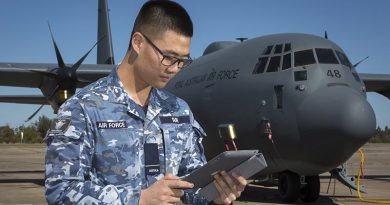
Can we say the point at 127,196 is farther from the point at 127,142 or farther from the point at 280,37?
the point at 280,37

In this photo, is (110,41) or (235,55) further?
(110,41)

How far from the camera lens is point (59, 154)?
2.06m

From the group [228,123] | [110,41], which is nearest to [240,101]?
[228,123]

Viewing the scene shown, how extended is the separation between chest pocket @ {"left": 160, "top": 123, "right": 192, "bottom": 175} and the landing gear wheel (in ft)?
26.8

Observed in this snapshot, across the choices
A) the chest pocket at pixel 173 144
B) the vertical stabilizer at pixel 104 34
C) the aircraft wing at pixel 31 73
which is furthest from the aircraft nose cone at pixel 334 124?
the vertical stabilizer at pixel 104 34

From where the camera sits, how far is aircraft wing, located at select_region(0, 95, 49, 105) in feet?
74.1

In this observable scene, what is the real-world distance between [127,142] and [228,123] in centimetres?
752

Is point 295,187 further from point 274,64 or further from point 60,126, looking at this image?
point 60,126

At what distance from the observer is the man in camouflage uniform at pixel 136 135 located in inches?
80.4

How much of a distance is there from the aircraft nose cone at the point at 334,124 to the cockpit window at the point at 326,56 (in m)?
0.81

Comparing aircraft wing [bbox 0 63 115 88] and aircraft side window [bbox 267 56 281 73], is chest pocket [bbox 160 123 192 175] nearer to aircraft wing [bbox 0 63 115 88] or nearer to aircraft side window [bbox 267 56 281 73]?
aircraft side window [bbox 267 56 281 73]

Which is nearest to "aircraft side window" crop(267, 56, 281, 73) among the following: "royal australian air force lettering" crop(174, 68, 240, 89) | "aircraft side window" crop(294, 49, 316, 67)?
"aircraft side window" crop(294, 49, 316, 67)

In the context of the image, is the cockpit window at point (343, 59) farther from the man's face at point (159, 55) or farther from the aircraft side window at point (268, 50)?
the man's face at point (159, 55)

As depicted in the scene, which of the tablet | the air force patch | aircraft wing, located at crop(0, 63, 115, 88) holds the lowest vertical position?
the tablet
